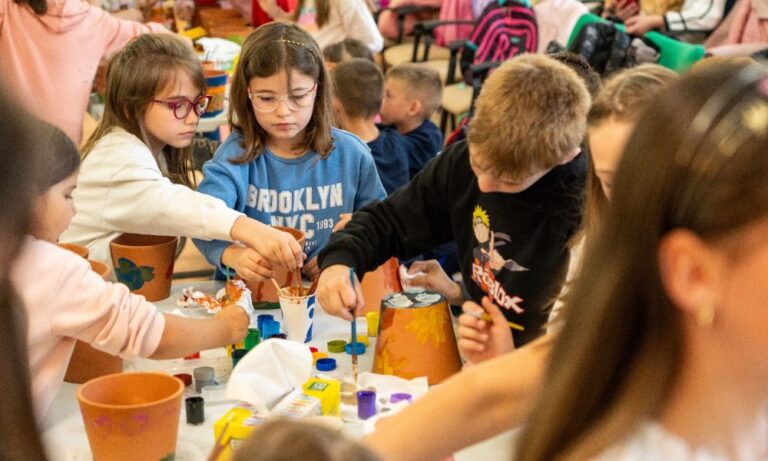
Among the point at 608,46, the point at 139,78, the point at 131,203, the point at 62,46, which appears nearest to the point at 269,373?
the point at 131,203

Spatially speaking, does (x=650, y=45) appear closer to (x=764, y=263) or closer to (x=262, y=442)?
(x=764, y=263)

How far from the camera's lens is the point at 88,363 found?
1.56 m

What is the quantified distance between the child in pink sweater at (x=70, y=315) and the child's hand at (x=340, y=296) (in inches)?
8.0

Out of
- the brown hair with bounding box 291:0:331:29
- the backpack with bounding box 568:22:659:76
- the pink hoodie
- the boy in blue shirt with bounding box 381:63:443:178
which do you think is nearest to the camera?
the pink hoodie

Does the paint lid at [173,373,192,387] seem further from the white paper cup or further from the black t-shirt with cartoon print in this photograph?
the black t-shirt with cartoon print

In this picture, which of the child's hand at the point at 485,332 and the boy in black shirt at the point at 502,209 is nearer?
the child's hand at the point at 485,332

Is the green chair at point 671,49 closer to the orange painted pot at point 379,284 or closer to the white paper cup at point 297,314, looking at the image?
the orange painted pot at point 379,284

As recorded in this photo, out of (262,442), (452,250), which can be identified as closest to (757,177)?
(262,442)

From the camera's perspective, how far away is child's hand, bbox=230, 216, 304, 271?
179 centimetres

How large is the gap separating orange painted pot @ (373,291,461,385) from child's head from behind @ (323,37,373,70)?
2.78 metres

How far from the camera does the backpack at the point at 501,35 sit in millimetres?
5090

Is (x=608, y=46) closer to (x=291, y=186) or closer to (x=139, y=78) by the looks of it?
(x=291, y=186)

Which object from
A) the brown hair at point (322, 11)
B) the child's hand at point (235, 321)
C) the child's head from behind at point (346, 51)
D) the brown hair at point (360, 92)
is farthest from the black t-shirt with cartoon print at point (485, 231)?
the brown hair at point (322, 11)

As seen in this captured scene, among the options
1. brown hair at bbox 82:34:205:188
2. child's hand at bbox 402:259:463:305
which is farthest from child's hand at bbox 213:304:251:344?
brown hair at bbox 82:34:205:188
